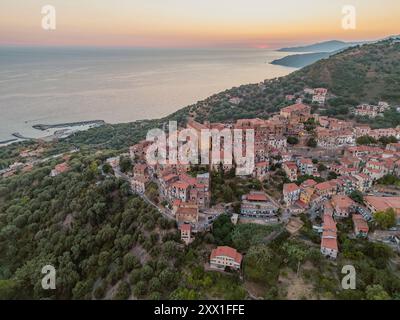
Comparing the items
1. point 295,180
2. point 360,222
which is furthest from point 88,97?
point 360,222

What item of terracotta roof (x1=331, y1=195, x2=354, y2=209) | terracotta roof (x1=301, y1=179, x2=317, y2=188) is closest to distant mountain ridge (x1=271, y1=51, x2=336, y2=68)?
terracotta roof (x1=301, y1=179, x2=317, y2=188)

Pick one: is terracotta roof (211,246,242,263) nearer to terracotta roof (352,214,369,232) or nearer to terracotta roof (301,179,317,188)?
terracotta roof (352,214,369,232)

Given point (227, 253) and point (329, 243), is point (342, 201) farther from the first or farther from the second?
point (227, 253)

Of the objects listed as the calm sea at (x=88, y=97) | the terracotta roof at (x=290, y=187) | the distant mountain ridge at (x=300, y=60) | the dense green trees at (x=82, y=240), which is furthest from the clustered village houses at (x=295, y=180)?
the distant mountain ridge at (x=300, y=60)

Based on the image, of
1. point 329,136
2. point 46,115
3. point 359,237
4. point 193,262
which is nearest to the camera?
point 193,262

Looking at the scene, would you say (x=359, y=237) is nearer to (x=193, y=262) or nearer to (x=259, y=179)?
(x=259, y=179)
